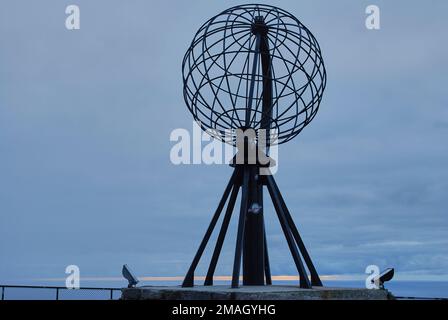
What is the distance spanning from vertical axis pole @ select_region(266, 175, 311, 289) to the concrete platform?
705mm

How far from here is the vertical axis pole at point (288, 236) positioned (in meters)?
13.3

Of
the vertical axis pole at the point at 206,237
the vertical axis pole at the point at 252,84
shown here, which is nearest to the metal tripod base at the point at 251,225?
the vertical axis pole at the point at 206,237

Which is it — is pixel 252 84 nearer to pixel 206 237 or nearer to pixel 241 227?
pixel 241 227

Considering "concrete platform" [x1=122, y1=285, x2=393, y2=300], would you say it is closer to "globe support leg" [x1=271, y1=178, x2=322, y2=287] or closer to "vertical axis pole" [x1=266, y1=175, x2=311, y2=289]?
"vertical axis pole" [x1=266, y1=175, x2=311, y2=289]

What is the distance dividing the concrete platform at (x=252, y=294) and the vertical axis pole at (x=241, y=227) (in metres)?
0.51

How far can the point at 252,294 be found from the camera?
11000mm

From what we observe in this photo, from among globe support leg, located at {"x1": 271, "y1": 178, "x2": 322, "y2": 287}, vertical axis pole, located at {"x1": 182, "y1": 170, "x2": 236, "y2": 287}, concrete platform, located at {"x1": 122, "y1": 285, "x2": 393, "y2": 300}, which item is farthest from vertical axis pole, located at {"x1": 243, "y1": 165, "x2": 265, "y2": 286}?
concrete platform, located at {"x1": 122, "y1": 285, "x2": 393, "y2": 300}

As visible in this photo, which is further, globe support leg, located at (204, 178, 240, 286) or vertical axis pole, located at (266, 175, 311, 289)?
globe support leg, located at (204, 178, 240, 286)

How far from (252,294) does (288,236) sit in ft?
10.8

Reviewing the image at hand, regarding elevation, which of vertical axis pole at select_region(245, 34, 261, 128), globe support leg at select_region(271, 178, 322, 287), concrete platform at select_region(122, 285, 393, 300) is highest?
vertical axis pole at select_region(245, 34, 261, 128)

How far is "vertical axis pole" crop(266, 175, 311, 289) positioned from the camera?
1326cm

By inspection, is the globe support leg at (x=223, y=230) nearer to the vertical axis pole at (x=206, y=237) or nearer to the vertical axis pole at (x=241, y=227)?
the vertical axis pole at (x=206, y=237)

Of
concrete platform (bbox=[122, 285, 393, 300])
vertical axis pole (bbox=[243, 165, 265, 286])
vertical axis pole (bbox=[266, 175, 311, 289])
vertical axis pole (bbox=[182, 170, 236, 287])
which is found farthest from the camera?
vertical axis pole (bbox=[243, 165, 265, 286])

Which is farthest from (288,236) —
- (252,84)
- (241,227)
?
(252,84)
